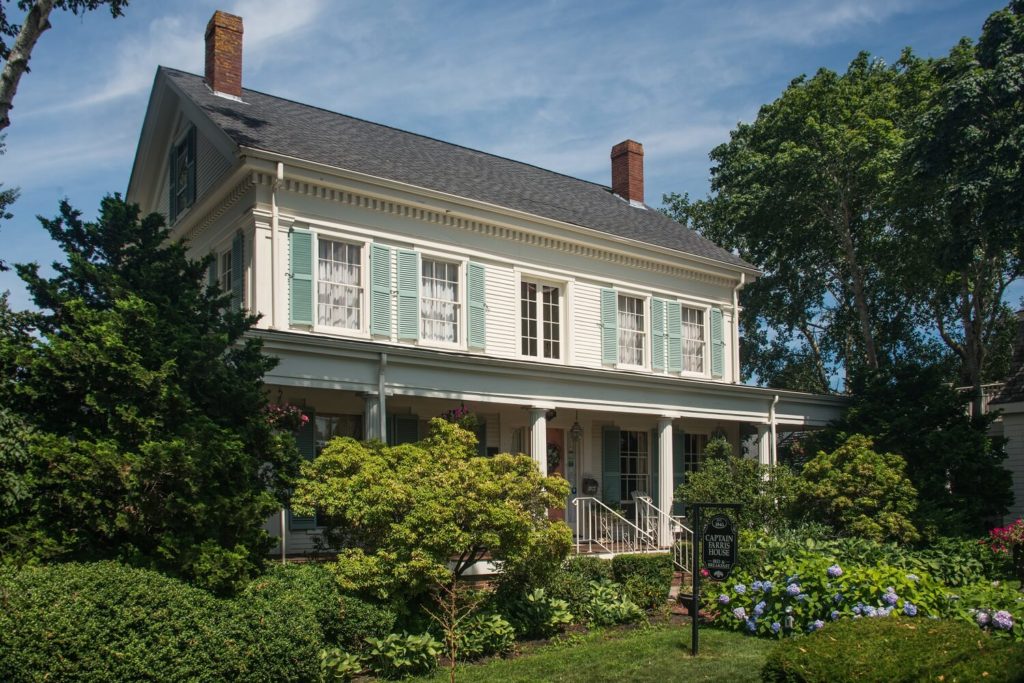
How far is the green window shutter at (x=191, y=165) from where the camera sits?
1856 centimetres

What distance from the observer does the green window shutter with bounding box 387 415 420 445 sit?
16.8m

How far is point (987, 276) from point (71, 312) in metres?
31.4

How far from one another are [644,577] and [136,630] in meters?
7.68

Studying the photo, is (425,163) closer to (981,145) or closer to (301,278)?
(301,278)

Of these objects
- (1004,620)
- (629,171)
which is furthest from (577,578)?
(629,171)

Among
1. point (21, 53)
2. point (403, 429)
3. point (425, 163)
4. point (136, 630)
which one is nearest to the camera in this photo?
point (136, 630)

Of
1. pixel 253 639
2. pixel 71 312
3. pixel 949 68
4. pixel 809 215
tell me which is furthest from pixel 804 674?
pixel 809 215

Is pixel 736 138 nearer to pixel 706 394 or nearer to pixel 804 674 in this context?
pixel 706 394

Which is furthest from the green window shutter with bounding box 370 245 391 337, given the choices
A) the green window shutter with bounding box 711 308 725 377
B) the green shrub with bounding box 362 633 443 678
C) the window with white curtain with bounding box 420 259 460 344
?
the green window shutter with bounding box 711 308 725 377

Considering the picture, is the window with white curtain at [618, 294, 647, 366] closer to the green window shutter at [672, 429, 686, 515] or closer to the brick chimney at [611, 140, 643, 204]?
the green window shutter at [672, 429, 686, 515]

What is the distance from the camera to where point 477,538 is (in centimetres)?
1088

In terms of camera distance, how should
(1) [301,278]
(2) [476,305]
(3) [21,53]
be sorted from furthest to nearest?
1. (2) [476,305]
2. (1) [301,278]
3. (3) [21,53]

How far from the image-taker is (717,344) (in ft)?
73.9

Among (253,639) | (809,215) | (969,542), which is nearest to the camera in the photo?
(253,639)
